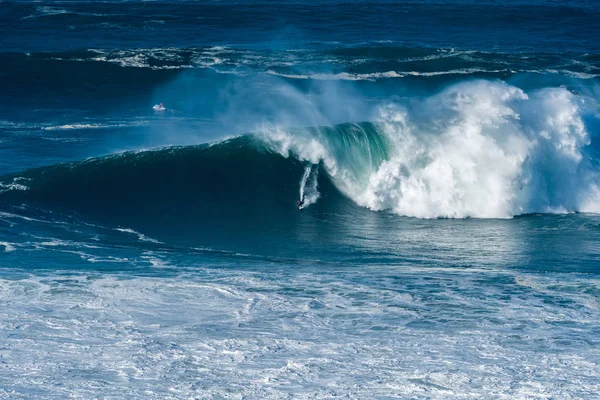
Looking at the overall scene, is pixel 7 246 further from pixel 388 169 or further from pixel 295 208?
pixel 388 169

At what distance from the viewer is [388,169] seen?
740 inches

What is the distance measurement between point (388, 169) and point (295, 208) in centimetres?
227

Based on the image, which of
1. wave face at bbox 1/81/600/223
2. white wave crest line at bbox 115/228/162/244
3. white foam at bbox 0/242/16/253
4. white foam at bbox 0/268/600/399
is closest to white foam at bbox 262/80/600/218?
wave face at bbox 1/81/600/223

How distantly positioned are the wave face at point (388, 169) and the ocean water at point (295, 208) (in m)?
→ 0.05

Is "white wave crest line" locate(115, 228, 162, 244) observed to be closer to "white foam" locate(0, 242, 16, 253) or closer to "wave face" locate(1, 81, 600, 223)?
"wave face" locate(1, 81, 600, 223)

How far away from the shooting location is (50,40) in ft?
106

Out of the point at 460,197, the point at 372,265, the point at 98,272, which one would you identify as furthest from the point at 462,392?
the point at 460,197

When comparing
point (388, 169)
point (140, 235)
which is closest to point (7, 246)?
point (140, 235)

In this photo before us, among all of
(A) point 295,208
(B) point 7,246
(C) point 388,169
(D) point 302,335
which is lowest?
(D) point 302,335

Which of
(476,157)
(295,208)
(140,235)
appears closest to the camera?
(140,235)

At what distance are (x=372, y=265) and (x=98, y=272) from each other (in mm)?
4287

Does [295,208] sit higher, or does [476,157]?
[476,157]

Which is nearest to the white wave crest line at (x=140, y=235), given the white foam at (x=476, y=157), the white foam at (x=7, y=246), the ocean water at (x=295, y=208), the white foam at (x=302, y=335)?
the ocean water at (x=295, y=208)

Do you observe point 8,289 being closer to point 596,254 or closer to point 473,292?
point 473,292
